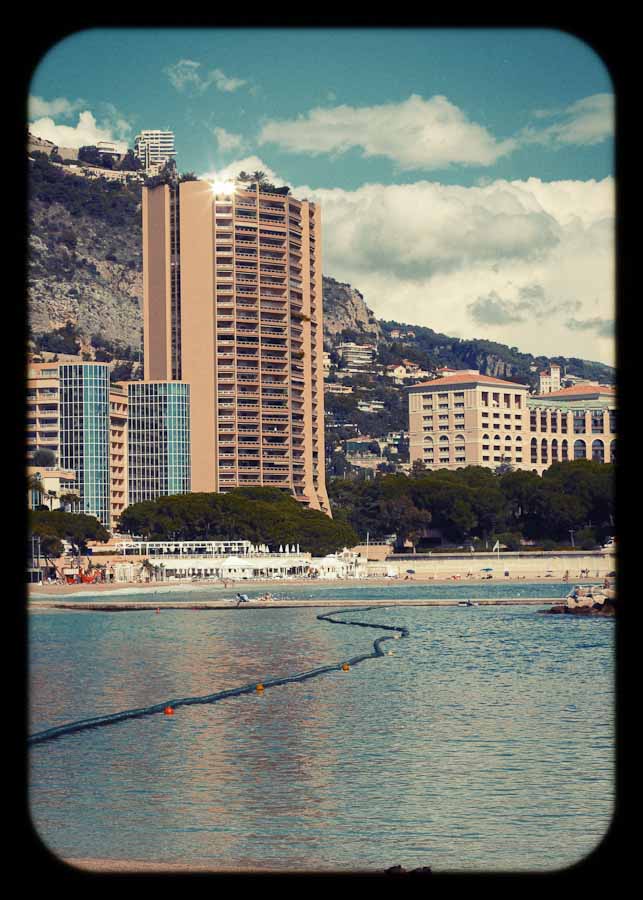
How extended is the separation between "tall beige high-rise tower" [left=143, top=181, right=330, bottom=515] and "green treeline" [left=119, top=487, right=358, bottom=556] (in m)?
14.2

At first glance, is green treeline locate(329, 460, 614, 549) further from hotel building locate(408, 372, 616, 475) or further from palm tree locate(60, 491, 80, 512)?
hotel building locate(408, 372, 616, 475)

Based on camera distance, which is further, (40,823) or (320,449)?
(320,449)

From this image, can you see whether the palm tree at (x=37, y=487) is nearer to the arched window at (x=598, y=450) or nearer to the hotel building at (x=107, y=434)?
the hotel building at (x=107, y=434)

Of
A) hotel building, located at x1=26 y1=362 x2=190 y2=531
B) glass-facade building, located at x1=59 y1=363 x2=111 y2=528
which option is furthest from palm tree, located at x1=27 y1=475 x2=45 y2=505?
glass-facade building, located at x1=59 y1=363 x2=111 y2=528

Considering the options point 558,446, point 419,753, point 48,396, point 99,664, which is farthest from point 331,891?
point 558,446

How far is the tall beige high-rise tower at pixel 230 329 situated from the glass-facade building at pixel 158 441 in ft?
4.84

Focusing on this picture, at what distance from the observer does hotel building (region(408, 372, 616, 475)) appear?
174000 millimetres

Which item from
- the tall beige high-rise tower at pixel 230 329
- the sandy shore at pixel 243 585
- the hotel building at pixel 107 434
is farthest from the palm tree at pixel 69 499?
the tall beige high-rise tower at pixel 230 329

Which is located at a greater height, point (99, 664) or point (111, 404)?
point (111, 404)

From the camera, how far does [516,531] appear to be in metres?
126

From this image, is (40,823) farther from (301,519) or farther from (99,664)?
(301,519)

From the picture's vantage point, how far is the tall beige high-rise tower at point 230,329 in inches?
5133

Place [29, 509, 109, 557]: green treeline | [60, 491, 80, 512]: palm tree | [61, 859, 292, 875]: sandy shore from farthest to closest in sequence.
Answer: [60, 491, 80, 512]: palm tree < [29, 509, 109, 557]: green treeline < [61, 859, 292, 875]: sandy shore

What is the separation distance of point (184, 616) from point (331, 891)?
59165 mm
